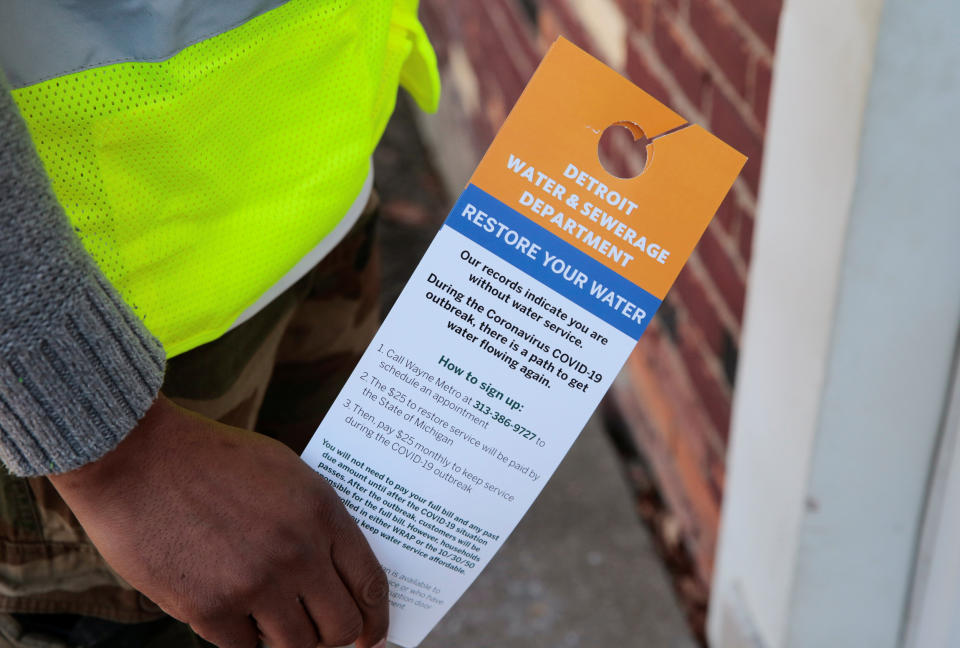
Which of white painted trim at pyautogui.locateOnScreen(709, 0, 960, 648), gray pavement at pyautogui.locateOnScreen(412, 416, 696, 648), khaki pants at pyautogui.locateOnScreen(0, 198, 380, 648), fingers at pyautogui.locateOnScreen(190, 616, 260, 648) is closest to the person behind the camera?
fingers at pyautogui.locateOnScreen(190, 616, 260, 648)

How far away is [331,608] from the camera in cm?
73

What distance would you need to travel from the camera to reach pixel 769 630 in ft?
4.83

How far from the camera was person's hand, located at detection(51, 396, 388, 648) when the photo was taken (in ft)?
2.22

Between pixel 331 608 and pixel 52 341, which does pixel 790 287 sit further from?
pixel 52 341

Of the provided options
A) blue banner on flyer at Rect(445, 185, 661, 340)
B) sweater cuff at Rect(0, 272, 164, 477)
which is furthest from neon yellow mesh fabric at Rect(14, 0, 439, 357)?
blue banner on flyer at Rect(445, 185, 661, 340)

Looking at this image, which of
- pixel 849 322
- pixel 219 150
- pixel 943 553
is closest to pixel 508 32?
pixel 849 322

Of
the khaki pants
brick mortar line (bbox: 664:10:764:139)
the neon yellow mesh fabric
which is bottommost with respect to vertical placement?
the khaki pants

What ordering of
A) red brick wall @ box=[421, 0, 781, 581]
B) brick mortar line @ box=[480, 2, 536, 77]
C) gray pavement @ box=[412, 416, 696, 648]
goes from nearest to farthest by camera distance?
red brick wall @ box=[421, 0, 781, 581] → gray pavement @ box=[412, 416, 696, 648] → brick mortar line @ box=[480, 2, 536, 77]

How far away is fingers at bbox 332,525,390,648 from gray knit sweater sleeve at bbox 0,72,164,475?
17 centimetres

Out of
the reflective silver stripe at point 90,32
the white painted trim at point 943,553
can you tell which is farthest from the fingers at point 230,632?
the white painted trim at point 943,553

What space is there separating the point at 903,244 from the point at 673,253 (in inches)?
20.6

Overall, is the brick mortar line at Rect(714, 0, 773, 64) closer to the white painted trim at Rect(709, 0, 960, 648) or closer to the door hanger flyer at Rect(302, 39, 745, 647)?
the white painted trim at Rect(709, 0, 960, 648)

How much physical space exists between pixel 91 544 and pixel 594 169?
1.88ft

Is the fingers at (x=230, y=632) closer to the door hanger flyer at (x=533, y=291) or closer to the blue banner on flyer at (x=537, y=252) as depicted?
the door hanger flyer at (x=533, y=291)
